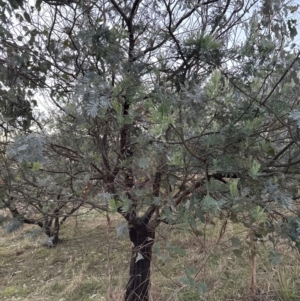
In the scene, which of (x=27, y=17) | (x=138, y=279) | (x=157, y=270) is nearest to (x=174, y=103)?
(x=27, y=17)

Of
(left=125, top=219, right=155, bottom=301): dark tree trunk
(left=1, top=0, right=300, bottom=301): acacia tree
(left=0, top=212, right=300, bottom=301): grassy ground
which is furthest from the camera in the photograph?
(left=0, top=212, right=300, bottom=301): grassy ground

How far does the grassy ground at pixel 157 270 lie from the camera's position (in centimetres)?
233

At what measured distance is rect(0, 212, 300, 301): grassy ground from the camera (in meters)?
2.33

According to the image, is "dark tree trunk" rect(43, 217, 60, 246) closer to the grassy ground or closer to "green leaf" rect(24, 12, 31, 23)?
the grassy ground

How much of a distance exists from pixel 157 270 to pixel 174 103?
2.02 metres

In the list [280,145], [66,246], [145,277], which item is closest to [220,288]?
[145,277]

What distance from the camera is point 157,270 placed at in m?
2.73

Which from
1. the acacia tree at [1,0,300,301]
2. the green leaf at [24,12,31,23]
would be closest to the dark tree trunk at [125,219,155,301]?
the acacia tree at [1,0,300,301]

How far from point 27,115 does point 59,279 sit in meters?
2.10

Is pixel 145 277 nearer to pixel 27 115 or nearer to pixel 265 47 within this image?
pixel 27 115

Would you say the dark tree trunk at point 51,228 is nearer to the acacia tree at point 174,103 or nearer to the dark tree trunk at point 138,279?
the acacia tree at point 174,103

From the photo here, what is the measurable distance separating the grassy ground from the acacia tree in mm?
325

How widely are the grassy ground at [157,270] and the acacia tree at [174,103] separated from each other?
0.33 meters

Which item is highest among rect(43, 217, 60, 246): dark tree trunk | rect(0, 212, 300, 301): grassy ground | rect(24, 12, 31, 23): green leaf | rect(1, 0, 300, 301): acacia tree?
rect(24, 12, 31, 23): green leaf
